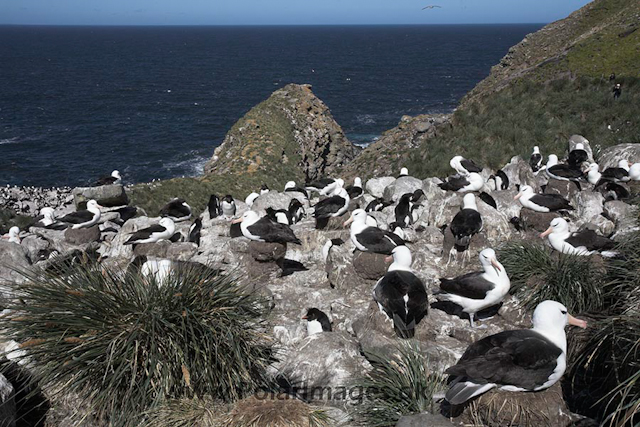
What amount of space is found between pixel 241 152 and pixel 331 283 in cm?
2681

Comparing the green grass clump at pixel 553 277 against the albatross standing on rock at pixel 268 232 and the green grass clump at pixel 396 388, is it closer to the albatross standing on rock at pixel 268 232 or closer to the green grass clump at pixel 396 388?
the green grass clump at pixel 396 388

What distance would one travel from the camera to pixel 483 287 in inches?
330

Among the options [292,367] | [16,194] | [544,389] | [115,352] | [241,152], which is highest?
[115,352]

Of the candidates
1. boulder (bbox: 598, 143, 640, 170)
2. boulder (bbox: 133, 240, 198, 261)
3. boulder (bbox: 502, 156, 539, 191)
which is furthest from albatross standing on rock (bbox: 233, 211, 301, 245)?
boulder (bbox: 598, 143, 640, 170)

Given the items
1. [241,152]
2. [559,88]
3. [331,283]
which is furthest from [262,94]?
[331,283]

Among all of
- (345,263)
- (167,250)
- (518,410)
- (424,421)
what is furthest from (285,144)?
(424,421)

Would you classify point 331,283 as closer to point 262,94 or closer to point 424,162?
point 424,162

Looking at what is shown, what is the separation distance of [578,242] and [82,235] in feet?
46.0

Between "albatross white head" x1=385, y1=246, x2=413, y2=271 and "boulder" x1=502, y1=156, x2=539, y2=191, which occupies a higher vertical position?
"albatross white head" x1=385, y1=246, x2=413, y2=271

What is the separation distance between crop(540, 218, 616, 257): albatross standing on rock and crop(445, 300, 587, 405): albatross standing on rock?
11.7 feet

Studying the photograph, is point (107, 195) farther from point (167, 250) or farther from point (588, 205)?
point (588, 205)

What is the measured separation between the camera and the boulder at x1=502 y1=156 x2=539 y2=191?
54.2 ft

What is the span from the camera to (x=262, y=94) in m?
91.3

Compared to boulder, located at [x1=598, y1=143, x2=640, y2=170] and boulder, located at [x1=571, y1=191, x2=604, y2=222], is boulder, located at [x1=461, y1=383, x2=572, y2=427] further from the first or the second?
boulder, located at [x1=598, y1=143, x2=640, y2=170]
